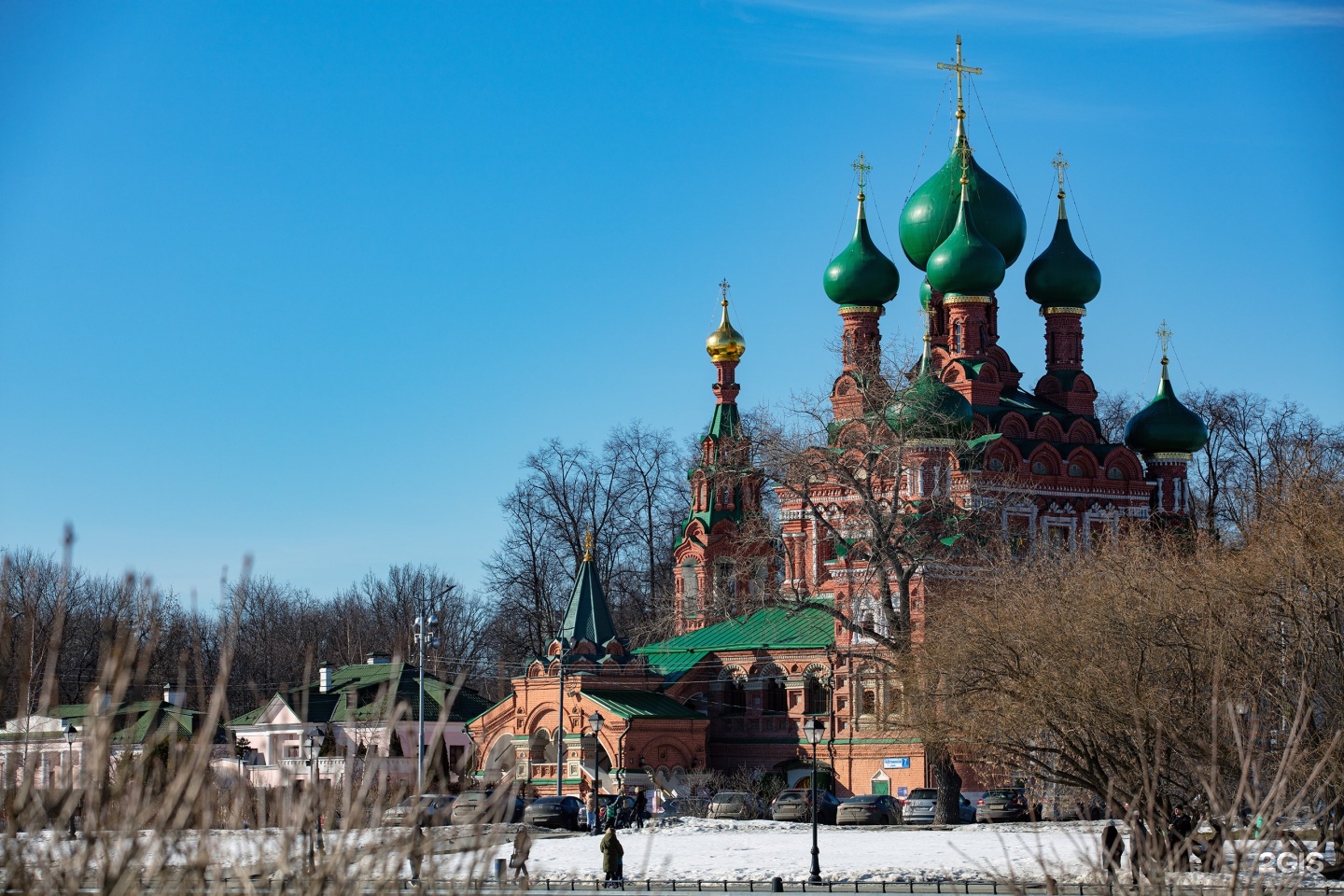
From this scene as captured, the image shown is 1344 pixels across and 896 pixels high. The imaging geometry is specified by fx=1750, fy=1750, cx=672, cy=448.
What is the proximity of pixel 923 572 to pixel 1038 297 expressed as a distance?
511 inches

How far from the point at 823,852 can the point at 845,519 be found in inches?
594

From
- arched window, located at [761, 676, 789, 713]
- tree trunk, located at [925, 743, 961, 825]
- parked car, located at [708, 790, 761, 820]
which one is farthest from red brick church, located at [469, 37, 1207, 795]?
tree trunk, located at [925, 743, 961, 825]

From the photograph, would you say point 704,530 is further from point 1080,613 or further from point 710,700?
point 1080,613

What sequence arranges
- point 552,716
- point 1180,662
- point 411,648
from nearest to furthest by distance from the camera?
1. point 1180,662
2. point 552,716
3. point 411,648

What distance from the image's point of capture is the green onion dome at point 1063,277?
47062 mm

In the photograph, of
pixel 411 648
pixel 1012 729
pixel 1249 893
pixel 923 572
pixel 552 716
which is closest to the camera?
pixel 1249 893

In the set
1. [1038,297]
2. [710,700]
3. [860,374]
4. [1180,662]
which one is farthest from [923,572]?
[1180,662]

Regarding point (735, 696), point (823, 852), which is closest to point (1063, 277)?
point (735, 696)

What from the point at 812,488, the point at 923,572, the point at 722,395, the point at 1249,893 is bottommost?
the point at 1249,893

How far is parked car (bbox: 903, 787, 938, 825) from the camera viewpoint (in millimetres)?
32219

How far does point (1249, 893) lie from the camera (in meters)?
9.51

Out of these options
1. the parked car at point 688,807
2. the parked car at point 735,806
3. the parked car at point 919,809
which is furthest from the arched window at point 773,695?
the parked car at point 735,806

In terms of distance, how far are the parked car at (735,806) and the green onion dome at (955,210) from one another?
62.0 feet

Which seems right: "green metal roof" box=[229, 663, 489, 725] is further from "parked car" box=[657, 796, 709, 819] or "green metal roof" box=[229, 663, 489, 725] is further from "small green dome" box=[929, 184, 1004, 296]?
"small green dome" box=[929, 184, 1004, 296]
